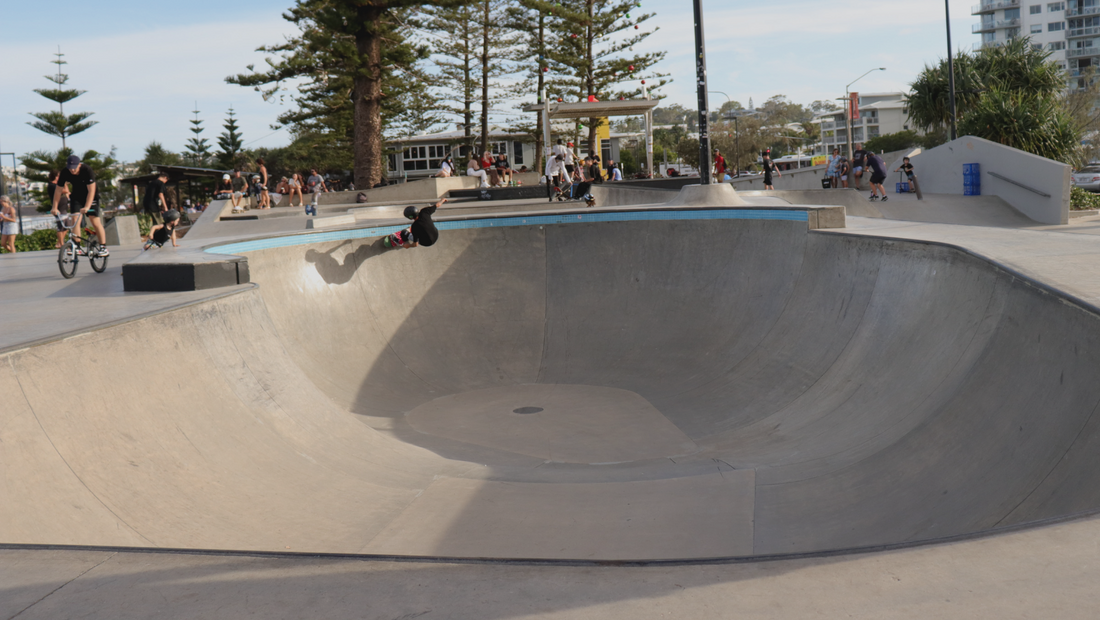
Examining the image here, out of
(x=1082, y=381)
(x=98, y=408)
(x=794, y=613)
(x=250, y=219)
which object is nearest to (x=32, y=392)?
(x=98, y=408)

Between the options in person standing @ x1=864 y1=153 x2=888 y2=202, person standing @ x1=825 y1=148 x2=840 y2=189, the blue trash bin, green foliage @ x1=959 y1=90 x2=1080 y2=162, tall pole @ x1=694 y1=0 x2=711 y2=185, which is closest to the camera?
tall pole @ x1=694 y1=0 x2=711 y2=185

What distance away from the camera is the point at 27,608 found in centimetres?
230

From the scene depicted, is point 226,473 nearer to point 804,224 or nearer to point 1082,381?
point 1082,381

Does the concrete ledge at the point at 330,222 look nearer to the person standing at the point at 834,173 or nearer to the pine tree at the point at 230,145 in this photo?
the person standing at the point at 834,173

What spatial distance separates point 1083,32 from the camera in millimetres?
92875

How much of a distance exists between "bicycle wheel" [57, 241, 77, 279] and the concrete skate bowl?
7.90 feet

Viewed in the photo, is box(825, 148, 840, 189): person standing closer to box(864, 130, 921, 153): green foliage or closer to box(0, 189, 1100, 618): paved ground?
box(0, 189, 1100, 618): paved ground

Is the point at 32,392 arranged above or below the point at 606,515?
above

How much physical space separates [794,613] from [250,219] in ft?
65.7

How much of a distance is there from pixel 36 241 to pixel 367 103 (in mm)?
11184

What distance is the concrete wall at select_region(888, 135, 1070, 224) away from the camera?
53.7 feet

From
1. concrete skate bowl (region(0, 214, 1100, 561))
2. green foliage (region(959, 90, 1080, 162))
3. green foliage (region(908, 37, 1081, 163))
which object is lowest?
concrete skate bowl (region(0, 214, 1100, 561))

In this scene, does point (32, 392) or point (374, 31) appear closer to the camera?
point (32, 392)

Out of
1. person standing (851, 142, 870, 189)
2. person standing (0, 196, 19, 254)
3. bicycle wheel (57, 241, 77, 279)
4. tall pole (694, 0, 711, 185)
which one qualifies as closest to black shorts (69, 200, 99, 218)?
bicycle wheel (57, 241, 77, 279)
